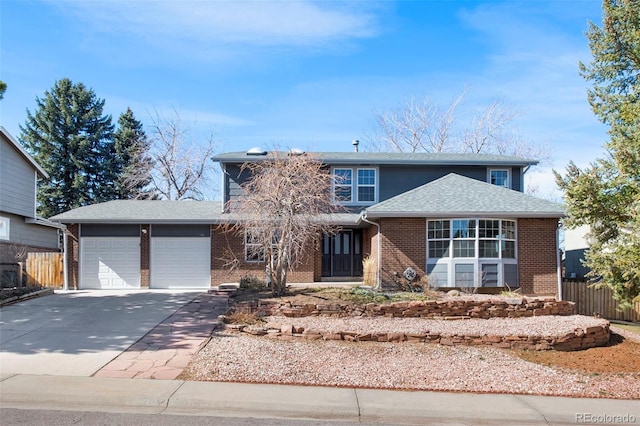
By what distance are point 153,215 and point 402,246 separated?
30.7 feet

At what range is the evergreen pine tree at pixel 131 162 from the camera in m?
35.4

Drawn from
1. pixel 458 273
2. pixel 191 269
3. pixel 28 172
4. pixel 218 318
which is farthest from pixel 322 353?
pixel 28 172

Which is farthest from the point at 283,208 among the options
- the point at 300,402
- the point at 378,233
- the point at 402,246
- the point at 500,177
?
the point at 500,177

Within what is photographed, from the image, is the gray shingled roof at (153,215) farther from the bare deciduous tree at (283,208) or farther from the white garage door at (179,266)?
the bare deciduous tree at (283,208)

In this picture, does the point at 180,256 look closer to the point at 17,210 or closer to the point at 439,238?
the point at 17,210

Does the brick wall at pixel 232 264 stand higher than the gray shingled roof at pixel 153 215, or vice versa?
the gray shingled roof at pixel 153 215

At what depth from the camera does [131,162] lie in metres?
36.2

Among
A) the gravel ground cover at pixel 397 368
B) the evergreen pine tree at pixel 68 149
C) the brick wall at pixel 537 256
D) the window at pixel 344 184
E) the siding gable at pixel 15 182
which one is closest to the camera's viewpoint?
the gravel ground cover at pixel 397 368

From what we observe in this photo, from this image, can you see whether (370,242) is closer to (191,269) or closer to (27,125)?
(191,269)

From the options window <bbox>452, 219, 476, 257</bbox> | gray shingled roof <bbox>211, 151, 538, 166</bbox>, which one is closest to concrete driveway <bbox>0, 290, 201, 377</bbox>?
gray shingled roof <bbox>211, 151, 538, 166</bbox>

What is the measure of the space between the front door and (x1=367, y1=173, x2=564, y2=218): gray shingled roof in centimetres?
376

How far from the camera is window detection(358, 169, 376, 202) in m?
20.2

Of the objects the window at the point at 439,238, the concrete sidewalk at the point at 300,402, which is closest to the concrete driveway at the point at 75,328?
the concrete sidewalk at the point at 300,402

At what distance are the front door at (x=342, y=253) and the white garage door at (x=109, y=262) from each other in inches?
281
